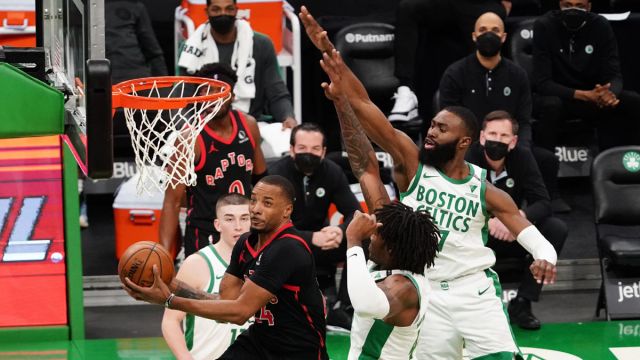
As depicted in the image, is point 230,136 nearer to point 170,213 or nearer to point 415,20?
point 170,213

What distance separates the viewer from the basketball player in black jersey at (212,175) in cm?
753

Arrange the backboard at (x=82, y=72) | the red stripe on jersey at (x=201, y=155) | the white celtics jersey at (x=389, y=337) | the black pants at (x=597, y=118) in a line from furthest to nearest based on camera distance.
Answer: the black pants at (x=597, y=118) < the red stripe on jersey at (x=201, y=155) < the white celtics jersey at (x=389, y=337) < the backboard at (x=82, y=72)

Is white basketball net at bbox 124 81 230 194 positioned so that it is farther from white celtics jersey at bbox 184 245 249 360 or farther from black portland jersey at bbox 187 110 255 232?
white celtics jersey at bbox 184 245 249 360

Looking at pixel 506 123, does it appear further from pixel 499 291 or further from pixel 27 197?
pixel 27 197

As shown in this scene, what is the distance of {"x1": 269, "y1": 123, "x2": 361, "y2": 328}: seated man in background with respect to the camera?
315 inches

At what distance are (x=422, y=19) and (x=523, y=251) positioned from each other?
8.43ft

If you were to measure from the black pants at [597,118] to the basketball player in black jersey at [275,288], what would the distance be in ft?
14.5

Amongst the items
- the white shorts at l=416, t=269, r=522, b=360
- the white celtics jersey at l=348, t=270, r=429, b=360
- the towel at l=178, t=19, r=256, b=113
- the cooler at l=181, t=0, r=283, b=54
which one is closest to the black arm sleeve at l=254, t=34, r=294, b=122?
the towel at l=178, t=19, r=256, b=113

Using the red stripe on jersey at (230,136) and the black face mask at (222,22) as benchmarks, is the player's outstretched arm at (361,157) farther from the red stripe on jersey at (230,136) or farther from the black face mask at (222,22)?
the black face mask at (222,22)

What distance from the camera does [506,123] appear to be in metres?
8.09

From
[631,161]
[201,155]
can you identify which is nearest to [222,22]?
[201,155]

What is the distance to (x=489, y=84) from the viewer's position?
9.09 metres

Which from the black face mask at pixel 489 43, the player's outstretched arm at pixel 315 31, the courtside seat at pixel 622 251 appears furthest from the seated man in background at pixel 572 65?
the player's outstretched arm at pixel 315 31

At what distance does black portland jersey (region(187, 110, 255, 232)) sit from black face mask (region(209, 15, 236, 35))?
4.99 feet
